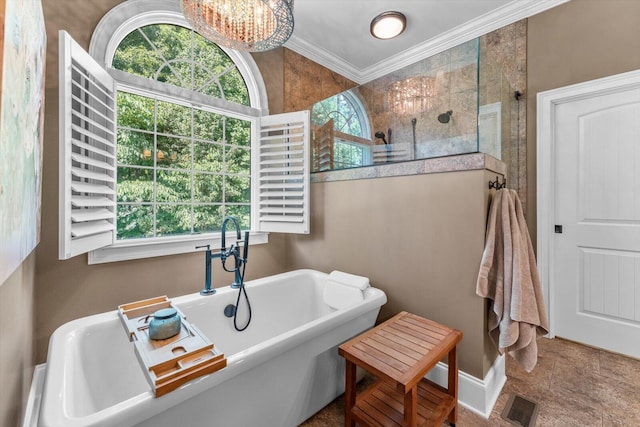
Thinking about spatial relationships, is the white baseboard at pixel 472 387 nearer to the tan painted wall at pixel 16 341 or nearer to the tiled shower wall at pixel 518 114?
the tan painted wall at pixel 16 341

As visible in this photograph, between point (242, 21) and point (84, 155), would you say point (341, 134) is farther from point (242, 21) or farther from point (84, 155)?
point (84, 155)

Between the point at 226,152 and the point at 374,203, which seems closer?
the point at 374,203

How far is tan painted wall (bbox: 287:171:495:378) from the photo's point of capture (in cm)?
163

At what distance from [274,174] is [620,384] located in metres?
3.01

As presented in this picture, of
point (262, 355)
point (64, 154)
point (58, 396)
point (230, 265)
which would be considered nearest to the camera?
point (58, 396)

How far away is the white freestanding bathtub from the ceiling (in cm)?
254

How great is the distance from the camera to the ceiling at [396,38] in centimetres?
246

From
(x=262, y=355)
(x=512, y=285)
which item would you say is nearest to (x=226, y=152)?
(x=262, y=355)

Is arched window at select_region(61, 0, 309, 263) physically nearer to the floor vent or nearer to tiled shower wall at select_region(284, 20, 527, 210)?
tiled shower wall at select_region(284, 20, 527, 210)

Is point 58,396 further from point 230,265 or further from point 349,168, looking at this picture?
point 349,168

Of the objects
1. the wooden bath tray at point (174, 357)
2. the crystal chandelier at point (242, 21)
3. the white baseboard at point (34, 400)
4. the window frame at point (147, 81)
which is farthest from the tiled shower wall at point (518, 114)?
the white baseboard at point (34, 400)

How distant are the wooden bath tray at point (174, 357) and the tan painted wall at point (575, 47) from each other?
9.04 ft

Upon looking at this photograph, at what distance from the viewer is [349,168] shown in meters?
2.34

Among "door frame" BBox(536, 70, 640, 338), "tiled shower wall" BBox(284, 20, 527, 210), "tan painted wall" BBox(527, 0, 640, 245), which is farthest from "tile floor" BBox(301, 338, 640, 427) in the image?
"tiled shower wall" BBox(284, 20, 527, 210)
